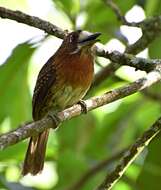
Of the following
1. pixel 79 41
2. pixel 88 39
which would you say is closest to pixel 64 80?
pixel 79 41

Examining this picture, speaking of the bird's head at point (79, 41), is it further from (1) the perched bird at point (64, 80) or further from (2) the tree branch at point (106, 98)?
(2) the tree branch at point (106, 98)

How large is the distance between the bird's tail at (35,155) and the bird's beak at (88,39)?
59 cm

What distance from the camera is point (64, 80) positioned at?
396 centimetres

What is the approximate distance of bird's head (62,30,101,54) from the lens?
3465mm

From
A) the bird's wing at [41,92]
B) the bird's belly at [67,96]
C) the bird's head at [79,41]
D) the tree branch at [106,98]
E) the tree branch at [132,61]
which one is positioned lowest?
the tree branch at [106,98]

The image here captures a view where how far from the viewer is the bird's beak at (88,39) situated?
3356 mm

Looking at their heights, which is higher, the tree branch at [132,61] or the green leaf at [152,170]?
the tree branch at [132,61]

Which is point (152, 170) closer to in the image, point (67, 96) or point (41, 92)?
point (67, 96)

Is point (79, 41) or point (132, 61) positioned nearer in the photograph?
point (132, 61)

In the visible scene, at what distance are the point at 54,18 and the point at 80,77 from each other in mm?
1142

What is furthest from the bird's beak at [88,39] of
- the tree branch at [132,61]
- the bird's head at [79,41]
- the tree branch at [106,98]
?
the tree branch at [106,98]

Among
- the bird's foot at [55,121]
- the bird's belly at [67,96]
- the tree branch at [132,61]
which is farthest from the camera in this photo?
the bird's belly at [67,96]

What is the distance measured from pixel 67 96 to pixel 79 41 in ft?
1.03

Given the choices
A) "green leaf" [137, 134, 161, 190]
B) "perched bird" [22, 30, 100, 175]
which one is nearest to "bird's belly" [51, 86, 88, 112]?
"perched bird" [22, 30, 100, 175]
